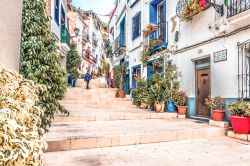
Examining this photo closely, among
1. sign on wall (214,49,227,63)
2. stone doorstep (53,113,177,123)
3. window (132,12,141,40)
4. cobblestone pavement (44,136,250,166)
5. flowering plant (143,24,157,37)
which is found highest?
window (132,12,141,40)

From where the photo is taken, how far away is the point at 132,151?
4.60 meters

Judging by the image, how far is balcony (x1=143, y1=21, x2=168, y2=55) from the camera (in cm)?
1062

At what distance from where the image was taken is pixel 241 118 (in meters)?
5.57

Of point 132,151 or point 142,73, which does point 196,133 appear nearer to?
point 132,151

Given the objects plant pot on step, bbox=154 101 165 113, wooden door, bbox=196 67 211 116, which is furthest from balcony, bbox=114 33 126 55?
wooden door, bbox=196 67 211 116

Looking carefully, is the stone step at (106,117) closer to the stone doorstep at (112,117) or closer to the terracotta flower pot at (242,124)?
the stone doorstep at (112,117)

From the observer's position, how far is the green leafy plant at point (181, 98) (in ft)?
28.7

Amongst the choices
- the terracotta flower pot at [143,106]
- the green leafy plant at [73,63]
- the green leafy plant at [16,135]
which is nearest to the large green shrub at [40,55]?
the green leafy plant at [16,135]

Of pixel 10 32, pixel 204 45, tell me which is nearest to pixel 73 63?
pixel 204 45

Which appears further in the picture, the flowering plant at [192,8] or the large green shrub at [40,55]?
the flowering plant at [192,8]

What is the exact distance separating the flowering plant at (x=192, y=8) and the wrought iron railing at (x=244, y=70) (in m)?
2.17

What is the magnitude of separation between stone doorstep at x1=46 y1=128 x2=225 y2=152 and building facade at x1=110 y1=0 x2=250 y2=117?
1.58 metres

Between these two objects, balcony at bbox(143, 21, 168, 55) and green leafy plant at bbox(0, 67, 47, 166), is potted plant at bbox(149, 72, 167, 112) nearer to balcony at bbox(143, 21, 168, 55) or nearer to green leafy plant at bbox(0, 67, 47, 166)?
balcony at bbox(143, 21, 168, 55)

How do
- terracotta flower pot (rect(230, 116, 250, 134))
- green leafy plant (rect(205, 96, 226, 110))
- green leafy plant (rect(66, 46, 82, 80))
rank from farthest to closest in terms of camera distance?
1. green leafy plant (rect(66, 46, 82, 80))
2. green leafy plant (rect(205, 96, 226, 110))
3. terracotta flower pot (rect(230, 116, 250, 134))
